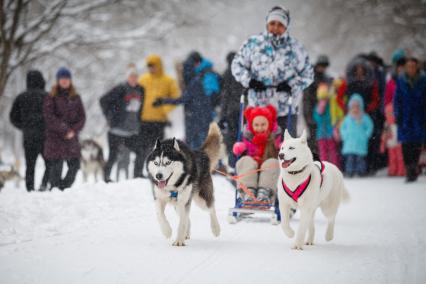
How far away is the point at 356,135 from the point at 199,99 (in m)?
3.71

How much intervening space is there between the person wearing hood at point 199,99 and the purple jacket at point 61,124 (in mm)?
1662

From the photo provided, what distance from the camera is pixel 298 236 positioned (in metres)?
5.16

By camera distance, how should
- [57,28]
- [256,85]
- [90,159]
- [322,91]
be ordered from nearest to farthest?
1. [256,85]
2. [322,91]
3. [90,159]
4. [57,28]

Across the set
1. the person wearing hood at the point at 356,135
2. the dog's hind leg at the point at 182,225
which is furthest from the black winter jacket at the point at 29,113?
the person wearing hood at the point at 356,135

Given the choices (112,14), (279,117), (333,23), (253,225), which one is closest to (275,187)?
(253,225)

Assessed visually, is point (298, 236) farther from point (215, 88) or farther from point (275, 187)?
point (215, 88)

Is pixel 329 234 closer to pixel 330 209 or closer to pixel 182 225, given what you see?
pixel 330 209

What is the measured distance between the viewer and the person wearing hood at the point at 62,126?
914cm

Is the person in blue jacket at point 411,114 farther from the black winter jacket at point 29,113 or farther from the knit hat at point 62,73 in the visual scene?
the black winter jacket at point 29,113

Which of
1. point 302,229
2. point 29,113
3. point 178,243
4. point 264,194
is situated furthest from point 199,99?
point 302,229

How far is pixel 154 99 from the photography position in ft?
35.4

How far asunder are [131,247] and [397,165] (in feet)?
28.2

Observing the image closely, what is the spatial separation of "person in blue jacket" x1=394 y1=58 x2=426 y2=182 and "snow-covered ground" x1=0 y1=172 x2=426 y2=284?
8.86ft

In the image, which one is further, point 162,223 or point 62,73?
point 62,73
